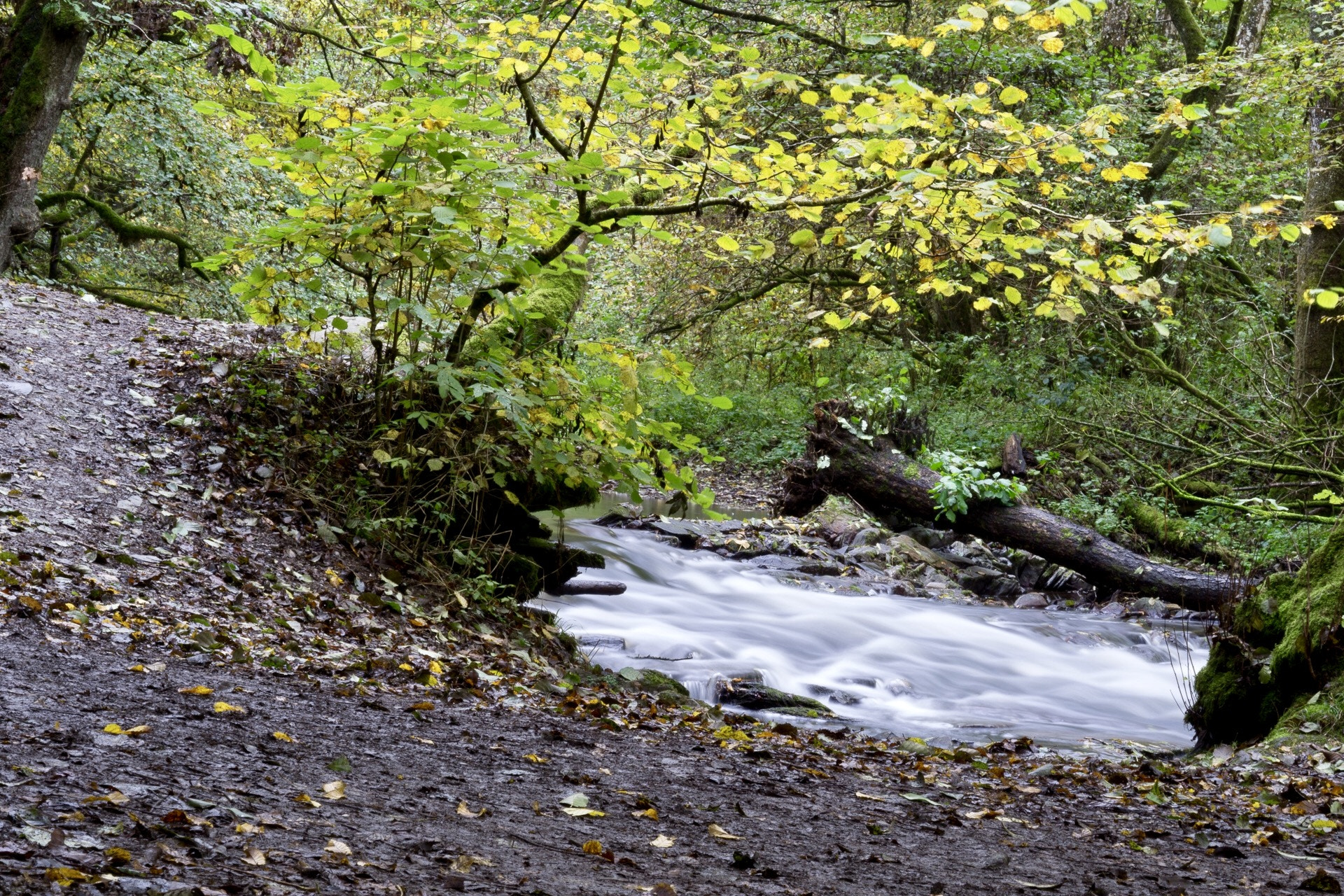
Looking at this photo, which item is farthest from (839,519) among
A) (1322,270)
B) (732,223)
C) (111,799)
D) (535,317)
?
(111,799)

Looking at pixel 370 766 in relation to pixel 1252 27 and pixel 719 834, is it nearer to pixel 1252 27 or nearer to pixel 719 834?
pixel 719 834

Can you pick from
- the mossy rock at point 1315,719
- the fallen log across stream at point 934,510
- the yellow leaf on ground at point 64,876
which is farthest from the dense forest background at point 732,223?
the yellow leaf on ground at point 64,876

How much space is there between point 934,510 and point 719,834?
27.3 feet

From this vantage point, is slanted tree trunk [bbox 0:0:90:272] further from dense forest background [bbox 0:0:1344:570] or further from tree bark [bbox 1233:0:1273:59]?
tree bark [bbox 1233:0:1273:59]

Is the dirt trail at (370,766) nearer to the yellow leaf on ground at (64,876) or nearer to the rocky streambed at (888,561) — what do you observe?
the yellow leaf on ground at (64,876)

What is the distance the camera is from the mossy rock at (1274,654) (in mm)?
5551

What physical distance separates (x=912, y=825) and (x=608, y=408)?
10.1 feet

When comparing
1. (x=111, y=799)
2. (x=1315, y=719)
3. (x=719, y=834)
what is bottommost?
(x=111, y=799)

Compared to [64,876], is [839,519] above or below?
above

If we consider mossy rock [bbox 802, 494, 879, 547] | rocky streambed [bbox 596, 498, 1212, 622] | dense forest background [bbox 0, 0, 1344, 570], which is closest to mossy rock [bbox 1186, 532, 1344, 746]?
dense forest background [bbox 0, 0, 1344, 570]

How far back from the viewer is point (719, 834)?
10.2 ft

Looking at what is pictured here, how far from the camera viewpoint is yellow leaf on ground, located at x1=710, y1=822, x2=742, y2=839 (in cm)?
309

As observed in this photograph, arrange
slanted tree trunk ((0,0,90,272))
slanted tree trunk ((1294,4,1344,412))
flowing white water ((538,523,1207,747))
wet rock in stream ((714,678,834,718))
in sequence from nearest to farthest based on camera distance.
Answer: wet rock in stream ((714,678,834,718)), flowing white water ((538,523,1207,747)), slanted tree trunk ((1294,4,1344,412)), slanted tree trunk ((0,0,90,272))

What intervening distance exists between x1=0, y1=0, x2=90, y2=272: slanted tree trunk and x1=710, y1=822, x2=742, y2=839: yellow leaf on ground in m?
11.3
